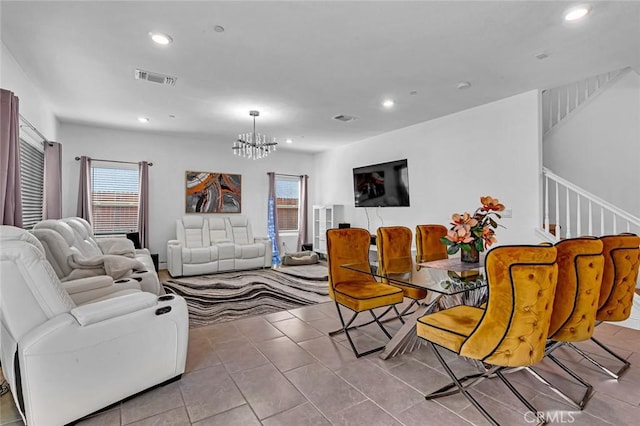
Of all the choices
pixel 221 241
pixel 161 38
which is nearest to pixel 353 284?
pixel 161 38

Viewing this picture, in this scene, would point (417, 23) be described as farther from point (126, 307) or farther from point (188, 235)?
point (188, 235)

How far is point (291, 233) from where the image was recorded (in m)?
8.18

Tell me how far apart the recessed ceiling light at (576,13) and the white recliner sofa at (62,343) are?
369 centimetres

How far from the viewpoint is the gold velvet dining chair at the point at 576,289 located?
1864 mm

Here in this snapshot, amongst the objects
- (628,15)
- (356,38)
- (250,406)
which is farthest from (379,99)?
(250,406)

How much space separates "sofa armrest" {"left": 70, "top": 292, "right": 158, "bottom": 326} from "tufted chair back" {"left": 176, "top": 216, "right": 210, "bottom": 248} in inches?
169

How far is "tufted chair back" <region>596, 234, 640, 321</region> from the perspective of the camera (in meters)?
2.19

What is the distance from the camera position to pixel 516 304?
155 centimetres

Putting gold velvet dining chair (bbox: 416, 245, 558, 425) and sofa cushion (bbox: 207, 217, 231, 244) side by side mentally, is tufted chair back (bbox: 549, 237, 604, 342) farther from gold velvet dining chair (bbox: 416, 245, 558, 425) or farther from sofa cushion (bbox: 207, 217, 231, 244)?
sofa cushion (bbox: 207, 217, 231, 244)

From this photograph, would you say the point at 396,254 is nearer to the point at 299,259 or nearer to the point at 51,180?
the point at 299,259

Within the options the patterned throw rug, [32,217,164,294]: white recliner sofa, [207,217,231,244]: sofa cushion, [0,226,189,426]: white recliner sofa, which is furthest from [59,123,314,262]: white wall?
[0,226,189,426]: white recliner sofa

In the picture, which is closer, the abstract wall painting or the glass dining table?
the glass dining table

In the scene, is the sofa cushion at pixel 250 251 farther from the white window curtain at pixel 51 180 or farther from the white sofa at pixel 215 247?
the white window curtain at pixel 51 180

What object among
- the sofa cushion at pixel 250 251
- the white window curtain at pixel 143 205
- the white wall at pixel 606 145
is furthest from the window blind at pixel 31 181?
the white wall at pixel 606 145
